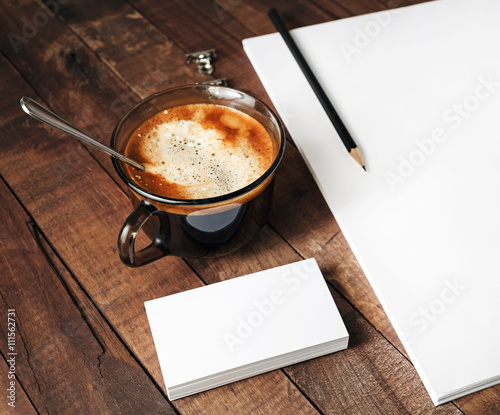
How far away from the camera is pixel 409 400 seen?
0.58 m

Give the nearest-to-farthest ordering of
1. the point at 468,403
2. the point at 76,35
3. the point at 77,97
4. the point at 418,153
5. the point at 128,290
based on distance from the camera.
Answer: the point at 468,403 < the point at 128,290 < the point at 418,153 < the point at 77,97 < the point at 76,35

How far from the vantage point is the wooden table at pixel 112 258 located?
590 mm

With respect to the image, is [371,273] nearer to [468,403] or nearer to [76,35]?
[468,403]

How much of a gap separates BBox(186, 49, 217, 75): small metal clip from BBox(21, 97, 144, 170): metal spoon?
1.18 ft

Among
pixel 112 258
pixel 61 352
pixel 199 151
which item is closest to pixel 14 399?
pixel 61 352

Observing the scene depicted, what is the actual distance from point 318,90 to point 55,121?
1.34ft

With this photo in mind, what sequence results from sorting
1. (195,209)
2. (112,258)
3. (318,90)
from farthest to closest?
1. (318,90)
2. (112,258)
3. (195,209)

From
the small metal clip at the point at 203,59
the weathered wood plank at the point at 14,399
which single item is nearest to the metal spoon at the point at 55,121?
the weathered wood plank at the point at 14,399

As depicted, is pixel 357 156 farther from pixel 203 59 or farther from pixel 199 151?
pixel 203 59

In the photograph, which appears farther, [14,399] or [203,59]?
[203,59]

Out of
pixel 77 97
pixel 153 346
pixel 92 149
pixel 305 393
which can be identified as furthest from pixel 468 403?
pixel 77 97

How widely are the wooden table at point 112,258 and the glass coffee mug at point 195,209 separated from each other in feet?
0.18

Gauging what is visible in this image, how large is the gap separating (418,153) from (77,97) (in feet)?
1.77

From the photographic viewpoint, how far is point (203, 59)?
3.19 ft
